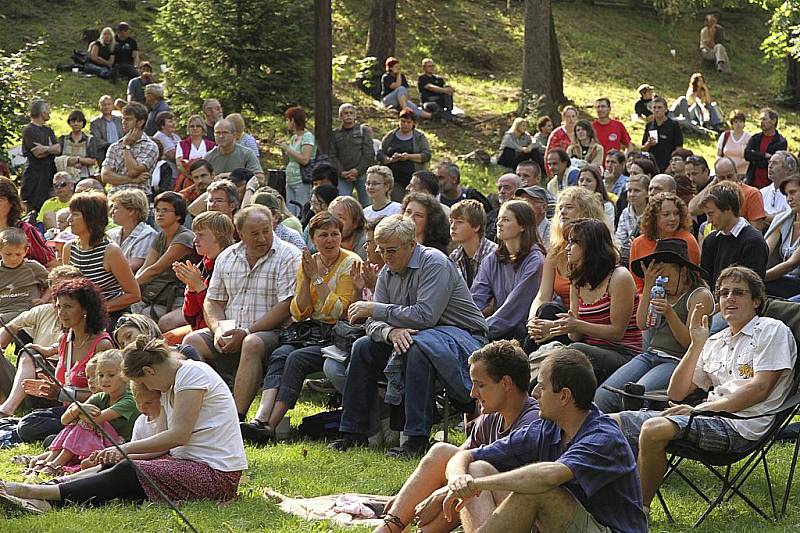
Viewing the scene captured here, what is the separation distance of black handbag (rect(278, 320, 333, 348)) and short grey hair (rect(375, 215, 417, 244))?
1.00 m

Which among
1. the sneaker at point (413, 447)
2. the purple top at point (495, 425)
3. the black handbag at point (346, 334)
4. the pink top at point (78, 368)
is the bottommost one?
the sneaker at point (413, 447)

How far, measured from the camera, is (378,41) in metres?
21.3

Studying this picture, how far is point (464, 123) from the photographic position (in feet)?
66.7

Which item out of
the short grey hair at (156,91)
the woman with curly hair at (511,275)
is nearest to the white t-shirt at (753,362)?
the woman with curly hair at (511,275)

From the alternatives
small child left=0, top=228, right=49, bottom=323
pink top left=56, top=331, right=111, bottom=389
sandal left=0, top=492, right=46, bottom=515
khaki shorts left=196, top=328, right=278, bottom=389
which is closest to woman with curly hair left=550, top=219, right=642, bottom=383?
khaki shorts left=196, top=328, right=278, bottom=389

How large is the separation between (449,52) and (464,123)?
4.72 meters

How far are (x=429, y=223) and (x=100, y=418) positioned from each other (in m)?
2.71

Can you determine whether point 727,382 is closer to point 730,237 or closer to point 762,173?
point 730,237

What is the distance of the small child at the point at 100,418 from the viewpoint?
691 cm

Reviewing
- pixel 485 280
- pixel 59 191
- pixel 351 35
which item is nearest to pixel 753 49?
pixel 351 35

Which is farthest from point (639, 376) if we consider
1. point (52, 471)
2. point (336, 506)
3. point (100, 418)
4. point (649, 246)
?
point (52, 471)

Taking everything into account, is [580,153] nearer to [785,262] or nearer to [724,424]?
[785,262]

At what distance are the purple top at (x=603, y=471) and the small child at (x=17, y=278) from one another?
19.6ft

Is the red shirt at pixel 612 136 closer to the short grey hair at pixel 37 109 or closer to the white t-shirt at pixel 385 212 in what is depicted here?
the white t-shirt at pixel 385 212
